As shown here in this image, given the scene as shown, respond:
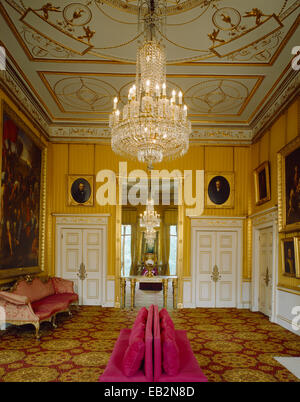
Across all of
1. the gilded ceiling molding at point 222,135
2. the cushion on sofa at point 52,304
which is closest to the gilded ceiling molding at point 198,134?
the gilded ceiling molding at point 222,135

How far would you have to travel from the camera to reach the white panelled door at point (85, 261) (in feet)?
30.7

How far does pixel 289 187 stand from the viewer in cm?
680

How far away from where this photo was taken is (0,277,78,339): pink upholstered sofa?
239 inches

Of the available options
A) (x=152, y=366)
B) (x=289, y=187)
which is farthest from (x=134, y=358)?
(x=289, y=187)

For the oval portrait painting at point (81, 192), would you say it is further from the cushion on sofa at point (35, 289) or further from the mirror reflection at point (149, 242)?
the mirror reflection at point (149, 242)

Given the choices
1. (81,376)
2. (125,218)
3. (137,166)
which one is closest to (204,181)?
(137,166)

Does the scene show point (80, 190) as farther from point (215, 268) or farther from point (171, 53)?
point (171, 53)

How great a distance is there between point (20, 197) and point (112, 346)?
12.1 ft

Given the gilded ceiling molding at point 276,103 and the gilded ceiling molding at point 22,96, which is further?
the gilded ceiling molding at point 276,103

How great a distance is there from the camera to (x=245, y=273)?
9.37m

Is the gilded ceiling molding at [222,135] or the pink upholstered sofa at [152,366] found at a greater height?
the gilded ceiling molding at [222,135]

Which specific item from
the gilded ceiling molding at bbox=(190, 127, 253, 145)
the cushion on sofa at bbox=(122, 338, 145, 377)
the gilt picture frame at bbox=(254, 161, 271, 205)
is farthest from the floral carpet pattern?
the gilded ceiling molding at bbox=(190, 127, 253, 145)

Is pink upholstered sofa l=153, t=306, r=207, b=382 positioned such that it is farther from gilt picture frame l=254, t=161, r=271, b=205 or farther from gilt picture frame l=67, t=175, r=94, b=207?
gilt picture frame l=67, t=175, r=94, b=207

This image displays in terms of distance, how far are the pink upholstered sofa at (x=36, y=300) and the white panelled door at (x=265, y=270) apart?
4582mm
